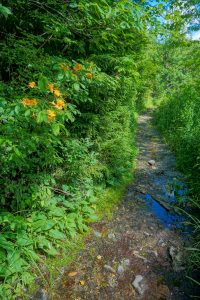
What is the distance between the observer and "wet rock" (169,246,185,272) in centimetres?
340

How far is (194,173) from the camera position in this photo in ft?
17.1

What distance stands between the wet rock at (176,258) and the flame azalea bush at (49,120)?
136 cm

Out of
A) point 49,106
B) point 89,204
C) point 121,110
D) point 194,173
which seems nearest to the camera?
point 49,106

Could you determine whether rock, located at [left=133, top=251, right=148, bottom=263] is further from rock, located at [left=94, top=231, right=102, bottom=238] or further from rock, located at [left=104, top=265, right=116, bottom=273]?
rock, located at [left=94, top=231, right=102, bottom=238]

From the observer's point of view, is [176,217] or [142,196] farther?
[142,196]

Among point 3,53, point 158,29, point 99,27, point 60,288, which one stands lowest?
point 60,288

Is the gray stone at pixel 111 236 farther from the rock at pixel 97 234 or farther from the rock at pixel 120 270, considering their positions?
the rock at pixel 120 270

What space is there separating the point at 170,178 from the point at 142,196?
4.26 ft

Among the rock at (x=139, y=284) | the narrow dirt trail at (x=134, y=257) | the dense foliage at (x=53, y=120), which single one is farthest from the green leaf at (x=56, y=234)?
the rock at (x=139, y=284)

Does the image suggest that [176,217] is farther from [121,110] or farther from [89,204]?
[121,110]

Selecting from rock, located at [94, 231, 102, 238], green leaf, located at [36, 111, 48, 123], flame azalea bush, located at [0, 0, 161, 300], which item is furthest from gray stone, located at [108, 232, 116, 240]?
green leaf, located at [36, 111, 48, 123]

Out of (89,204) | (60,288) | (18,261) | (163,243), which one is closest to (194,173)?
(163,243)

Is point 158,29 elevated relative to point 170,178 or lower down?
elevated

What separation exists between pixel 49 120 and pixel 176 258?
2917 millimetres
